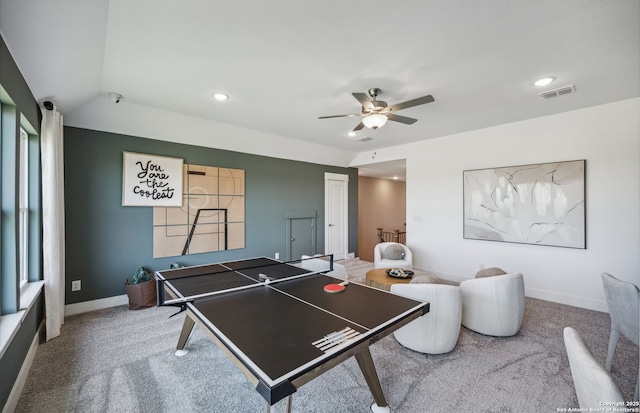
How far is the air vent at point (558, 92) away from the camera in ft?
9.50

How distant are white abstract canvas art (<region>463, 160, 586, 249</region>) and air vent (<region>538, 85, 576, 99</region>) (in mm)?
1103

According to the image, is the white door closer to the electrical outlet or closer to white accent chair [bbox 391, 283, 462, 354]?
white accent chair [bbox 391, 283, 462, 354]

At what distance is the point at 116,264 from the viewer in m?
3.59

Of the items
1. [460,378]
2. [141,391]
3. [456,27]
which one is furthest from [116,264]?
[456,27]

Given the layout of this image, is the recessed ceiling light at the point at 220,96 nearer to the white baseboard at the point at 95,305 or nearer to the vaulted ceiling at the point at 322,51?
the vaulted ceiling at the point at 322,51

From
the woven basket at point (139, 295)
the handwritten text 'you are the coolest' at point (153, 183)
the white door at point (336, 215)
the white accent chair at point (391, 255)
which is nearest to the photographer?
the woven basket at point (139, 295)

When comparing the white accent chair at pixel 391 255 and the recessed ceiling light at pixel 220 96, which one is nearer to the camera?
the recessed ceiling light at pixel 220 96

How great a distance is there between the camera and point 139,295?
11.2 feet

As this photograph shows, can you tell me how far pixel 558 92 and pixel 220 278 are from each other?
13.6 ft

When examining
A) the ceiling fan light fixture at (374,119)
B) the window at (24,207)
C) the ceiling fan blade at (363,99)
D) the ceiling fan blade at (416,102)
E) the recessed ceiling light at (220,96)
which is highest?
the recessed ceiling light at (220,96)

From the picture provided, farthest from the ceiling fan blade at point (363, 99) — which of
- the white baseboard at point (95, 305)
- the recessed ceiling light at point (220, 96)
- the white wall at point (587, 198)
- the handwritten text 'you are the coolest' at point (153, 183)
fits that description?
the white baseboard at point (95, 305)

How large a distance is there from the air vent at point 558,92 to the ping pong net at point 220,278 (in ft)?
10.3

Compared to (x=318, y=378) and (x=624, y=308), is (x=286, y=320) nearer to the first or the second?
(x=318, y=378)

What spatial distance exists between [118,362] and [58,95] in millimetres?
2606
